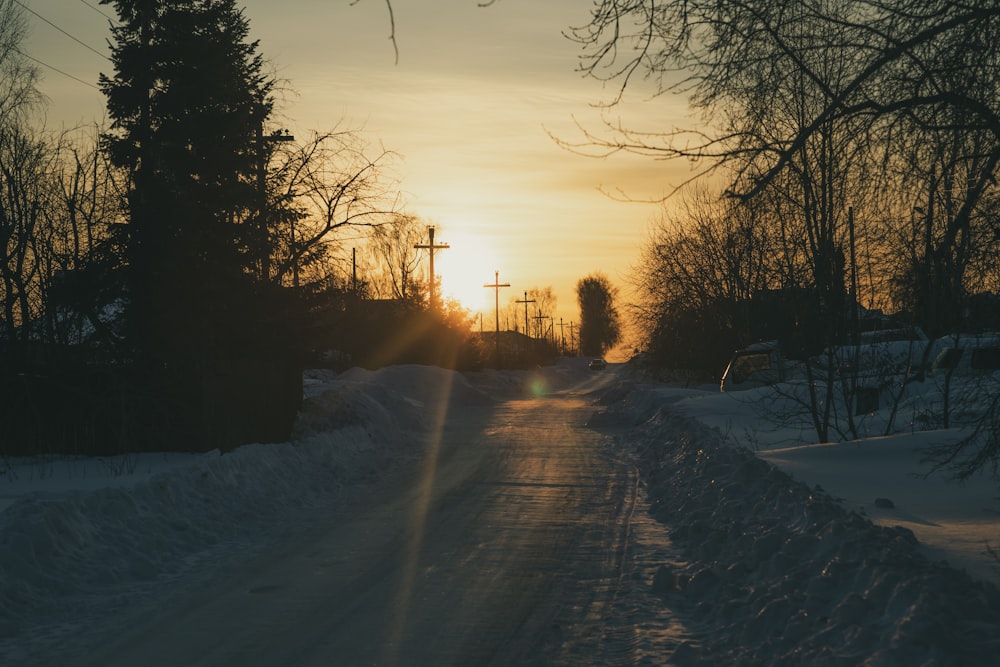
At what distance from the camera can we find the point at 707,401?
24453mm

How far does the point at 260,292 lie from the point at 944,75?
54.6 feet

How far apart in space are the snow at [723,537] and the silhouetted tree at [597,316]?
142472mm

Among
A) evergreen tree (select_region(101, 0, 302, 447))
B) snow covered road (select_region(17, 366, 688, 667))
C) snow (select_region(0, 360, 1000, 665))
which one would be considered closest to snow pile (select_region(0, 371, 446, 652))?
Result: snow (select_region(0, 360, 1000, 665))

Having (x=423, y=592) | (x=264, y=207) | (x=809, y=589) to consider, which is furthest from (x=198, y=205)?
(x=809, y=589)

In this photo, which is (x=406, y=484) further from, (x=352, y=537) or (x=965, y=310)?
(x=965, y=310)

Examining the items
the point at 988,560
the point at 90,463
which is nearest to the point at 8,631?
the point at 988,560

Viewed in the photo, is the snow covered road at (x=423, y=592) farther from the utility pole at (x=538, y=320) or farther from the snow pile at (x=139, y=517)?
the utility pole at (x=538, y=320)

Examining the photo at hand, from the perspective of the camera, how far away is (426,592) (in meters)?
7.48

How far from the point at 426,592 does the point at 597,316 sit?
156 m

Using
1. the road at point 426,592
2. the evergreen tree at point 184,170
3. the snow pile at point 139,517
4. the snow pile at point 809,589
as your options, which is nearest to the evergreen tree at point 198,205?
the evergreen tree at point 184,170

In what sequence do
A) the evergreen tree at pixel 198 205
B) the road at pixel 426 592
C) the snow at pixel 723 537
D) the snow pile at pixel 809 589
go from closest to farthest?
the snow pile at pixel 809 589
the snow at pixel 723 537
the road at pixel 426 592
the evergreen tree at pixel 198 205

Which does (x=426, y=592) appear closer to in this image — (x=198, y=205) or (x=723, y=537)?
(x=723, y=537)

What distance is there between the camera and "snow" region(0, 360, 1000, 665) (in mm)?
5414

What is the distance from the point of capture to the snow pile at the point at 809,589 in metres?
4.90
